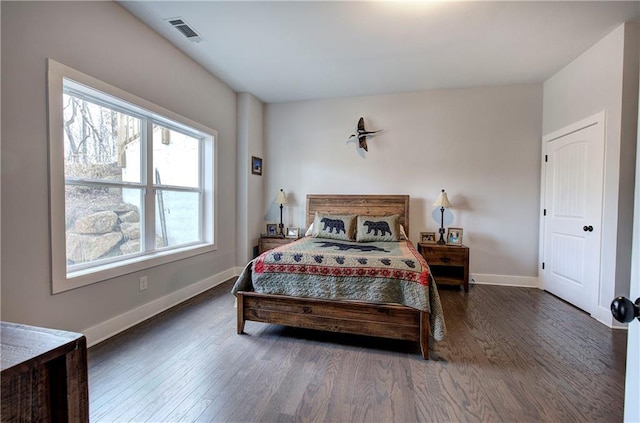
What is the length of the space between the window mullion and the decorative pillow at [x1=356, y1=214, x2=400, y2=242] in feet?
7.81

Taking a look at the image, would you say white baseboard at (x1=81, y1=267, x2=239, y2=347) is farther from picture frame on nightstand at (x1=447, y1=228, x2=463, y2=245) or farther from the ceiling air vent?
picture frame on nightstand at (x1=447, y1=228, x2=463, y2=245)

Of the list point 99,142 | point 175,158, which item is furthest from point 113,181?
point 175,158

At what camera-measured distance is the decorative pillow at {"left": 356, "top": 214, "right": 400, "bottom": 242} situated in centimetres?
349

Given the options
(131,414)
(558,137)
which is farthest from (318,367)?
(558,137)

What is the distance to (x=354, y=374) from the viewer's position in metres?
1.84

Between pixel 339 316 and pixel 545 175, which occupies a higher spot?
pixel 545 175

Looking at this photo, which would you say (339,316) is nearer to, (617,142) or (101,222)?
(101,222)

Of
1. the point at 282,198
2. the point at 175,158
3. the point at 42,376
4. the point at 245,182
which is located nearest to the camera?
the point at 42,376

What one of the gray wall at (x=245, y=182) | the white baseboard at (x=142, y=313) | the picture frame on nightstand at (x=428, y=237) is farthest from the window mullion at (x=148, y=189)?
the picture frame on nightstand at (x=428, y=237)

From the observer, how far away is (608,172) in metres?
2.67

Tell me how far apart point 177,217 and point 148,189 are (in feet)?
1.88

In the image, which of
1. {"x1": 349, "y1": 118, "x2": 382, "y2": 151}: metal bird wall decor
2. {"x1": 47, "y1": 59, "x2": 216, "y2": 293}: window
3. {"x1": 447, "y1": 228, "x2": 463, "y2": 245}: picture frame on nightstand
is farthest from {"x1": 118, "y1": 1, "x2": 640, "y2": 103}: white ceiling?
{"x1": 447, "y1": 228, "x2": 463, "y2": 245}: picture frame on nightstand

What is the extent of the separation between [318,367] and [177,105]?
299 cm

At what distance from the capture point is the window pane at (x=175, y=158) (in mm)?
2979
